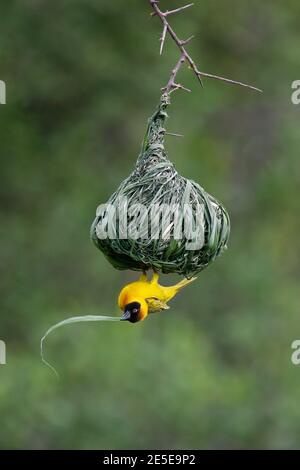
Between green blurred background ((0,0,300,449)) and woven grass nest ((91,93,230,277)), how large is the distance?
4.87m

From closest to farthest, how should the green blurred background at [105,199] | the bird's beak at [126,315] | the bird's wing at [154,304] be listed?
1. the bird's beak at [126,315]
2. the bird's wing at [154,304]
3. the green blurred background at [105,199]

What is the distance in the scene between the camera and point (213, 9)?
1123 centimetres

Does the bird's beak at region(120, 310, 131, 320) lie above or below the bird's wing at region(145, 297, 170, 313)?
below

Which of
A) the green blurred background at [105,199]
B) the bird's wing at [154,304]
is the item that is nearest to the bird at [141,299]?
the bird's wing at [154,304]

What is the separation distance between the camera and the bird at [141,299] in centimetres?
406

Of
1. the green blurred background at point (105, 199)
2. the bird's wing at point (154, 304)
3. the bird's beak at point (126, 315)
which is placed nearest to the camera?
the bird's beak at point (126, 315)

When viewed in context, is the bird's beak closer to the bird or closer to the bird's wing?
the bird

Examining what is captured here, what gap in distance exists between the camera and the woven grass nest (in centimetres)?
405

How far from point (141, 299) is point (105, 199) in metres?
7.16

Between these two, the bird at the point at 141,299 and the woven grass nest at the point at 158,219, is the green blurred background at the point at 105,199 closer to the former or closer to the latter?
the woven grass nest at the point at 158,219

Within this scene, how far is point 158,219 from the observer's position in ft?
13.4

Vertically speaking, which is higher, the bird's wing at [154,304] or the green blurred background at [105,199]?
the green blurred background at [105,199]

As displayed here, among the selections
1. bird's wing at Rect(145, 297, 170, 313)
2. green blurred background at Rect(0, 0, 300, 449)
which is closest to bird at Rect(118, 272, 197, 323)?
bird's wing at Rect(145, 297, 170, 313)

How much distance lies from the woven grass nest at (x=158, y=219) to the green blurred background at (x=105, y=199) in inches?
192
